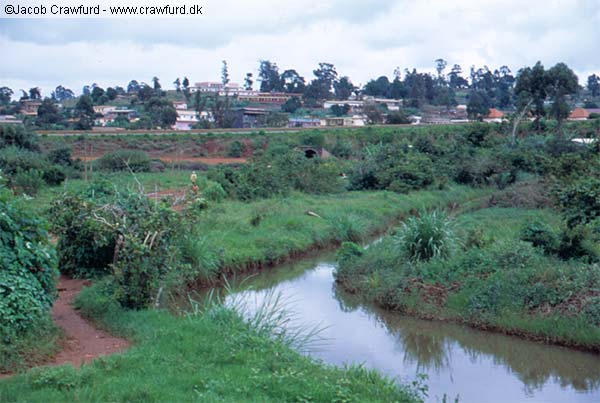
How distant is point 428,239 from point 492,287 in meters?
2.37

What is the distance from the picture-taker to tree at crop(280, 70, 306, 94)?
10044cm

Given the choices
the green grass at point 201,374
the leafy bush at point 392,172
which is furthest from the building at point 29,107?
the green grass at point 201,374

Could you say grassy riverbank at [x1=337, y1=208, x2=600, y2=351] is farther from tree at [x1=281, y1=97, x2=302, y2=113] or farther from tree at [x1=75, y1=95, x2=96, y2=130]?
tree at [x1=281, y1=97, x2=302, y2=113]

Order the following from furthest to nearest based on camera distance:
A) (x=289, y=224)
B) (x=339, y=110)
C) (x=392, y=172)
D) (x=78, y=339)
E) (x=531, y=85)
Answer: (x=339, y=110) → (x=531, y=85) → (x=392, y=172) → (x=289, y=224) → (x=78, y=339)

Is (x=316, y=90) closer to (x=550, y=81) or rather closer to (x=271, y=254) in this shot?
(x=550, y=81)

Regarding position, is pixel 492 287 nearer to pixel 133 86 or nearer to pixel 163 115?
pixel 163 115

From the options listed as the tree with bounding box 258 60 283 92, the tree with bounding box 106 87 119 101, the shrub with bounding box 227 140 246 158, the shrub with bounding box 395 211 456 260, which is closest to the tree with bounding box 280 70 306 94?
the tree with bounding box 258 60 283 92

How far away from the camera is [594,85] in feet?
321

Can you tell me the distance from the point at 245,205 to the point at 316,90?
70841 millimetres

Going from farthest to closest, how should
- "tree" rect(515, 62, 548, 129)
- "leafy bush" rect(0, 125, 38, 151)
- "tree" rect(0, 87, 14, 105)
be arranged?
"tree" rect(0, 87, 14, 105) → "tree" rect(515, 62, 548, 129) → "leafy bush" rect(0, 125, 38, 151)

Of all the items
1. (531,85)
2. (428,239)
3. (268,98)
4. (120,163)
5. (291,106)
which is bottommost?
(120,163)

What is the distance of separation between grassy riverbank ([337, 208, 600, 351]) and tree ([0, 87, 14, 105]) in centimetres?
7247

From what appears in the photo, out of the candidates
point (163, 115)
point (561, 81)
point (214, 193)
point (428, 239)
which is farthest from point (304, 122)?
point (428, 239)

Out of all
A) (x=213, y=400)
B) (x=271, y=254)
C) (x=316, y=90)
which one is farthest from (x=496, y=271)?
(x=316, y=90)
